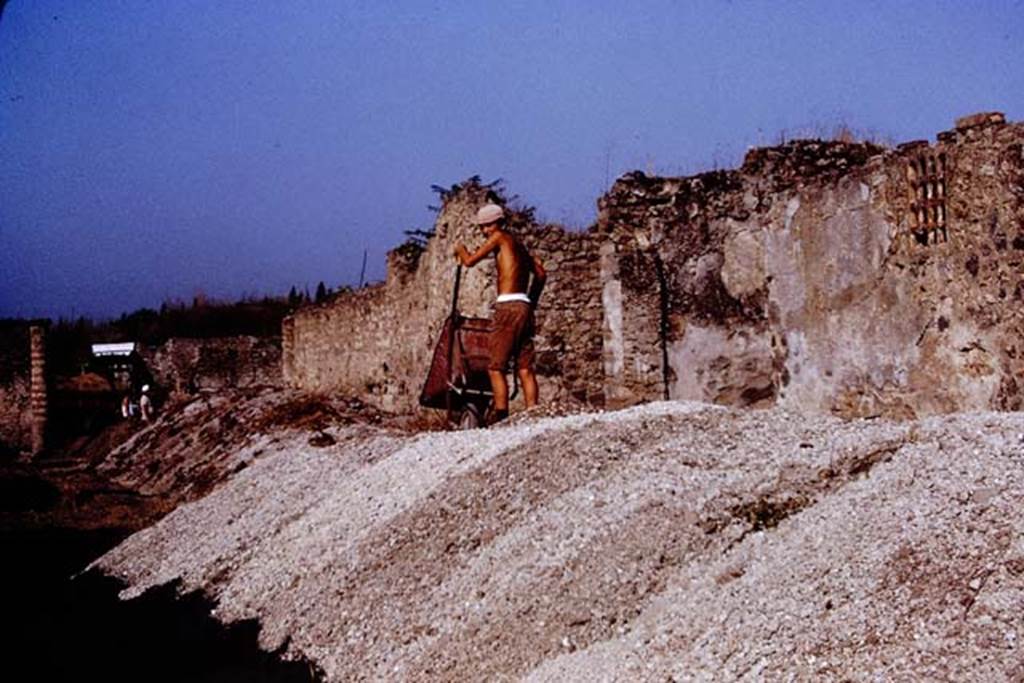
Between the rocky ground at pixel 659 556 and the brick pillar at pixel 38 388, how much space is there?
17.5m

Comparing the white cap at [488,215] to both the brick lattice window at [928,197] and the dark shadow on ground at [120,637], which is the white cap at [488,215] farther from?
the dark shadow on ground at [120,637]

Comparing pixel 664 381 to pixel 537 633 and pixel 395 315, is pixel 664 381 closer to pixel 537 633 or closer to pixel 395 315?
pixel 395 315

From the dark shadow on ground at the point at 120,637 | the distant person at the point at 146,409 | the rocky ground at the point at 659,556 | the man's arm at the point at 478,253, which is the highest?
the man's arm at the point at 478,253

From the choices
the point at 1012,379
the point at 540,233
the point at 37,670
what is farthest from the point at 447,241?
the point at 37,670

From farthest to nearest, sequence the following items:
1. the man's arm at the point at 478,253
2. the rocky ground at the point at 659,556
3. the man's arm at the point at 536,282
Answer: the man's arm at the point at 536,282, the man's arm at the point at 478,253, the rocky ground at the point at 659,556

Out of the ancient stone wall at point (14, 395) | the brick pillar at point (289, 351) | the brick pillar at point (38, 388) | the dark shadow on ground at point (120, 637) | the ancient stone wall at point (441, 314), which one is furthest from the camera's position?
the ancient stone wall at point (14, 395)

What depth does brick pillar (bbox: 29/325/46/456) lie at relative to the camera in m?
24.6

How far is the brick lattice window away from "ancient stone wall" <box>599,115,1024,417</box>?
0.01 meters

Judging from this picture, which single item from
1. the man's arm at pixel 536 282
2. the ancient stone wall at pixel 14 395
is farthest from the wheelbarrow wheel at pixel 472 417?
the ancient stone wall at pixel 14 395

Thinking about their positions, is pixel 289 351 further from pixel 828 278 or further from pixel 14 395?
pixel 828 278

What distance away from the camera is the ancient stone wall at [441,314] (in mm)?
12688

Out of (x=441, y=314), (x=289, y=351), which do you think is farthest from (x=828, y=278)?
(x=289, y=351)

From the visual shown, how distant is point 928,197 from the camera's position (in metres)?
9.29

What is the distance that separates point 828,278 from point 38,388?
1919 centimetres
